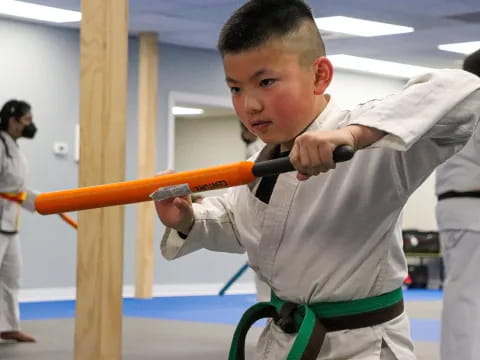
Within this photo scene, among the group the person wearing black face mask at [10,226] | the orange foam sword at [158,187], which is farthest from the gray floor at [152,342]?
the orange foam sword at [158,187]

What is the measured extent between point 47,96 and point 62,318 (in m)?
3.44

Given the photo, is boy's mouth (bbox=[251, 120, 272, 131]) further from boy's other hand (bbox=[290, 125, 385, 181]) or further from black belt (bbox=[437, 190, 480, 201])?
black belt (bbox=[437, 190, 480, 201])

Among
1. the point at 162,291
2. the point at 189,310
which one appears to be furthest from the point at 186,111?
the point at 189,310

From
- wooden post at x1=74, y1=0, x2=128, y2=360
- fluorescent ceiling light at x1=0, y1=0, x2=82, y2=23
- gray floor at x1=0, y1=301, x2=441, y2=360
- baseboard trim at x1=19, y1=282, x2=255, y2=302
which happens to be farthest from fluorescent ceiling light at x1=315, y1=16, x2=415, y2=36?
wooden post at x1=74, y1=0, x2=128, y2=360

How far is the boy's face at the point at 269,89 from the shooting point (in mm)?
1666

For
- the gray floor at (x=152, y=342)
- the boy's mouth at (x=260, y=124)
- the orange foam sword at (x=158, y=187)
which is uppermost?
the boy's mouth at (x=260, y=124)

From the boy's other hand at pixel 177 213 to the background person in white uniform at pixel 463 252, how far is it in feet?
6.25

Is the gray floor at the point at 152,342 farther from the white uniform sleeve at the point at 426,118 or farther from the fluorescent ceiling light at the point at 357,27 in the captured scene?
the white uniform sleeve at the point at 426,118

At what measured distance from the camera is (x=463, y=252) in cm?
365

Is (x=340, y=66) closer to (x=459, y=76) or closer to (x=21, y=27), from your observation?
(x=21, y=27)

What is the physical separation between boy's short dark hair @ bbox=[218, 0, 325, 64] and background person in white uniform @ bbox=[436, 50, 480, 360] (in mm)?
1929

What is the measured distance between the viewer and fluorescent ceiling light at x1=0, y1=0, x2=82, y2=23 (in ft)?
33.6

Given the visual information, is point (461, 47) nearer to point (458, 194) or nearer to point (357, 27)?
point (357, 27)

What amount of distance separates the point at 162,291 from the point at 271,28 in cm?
1084
